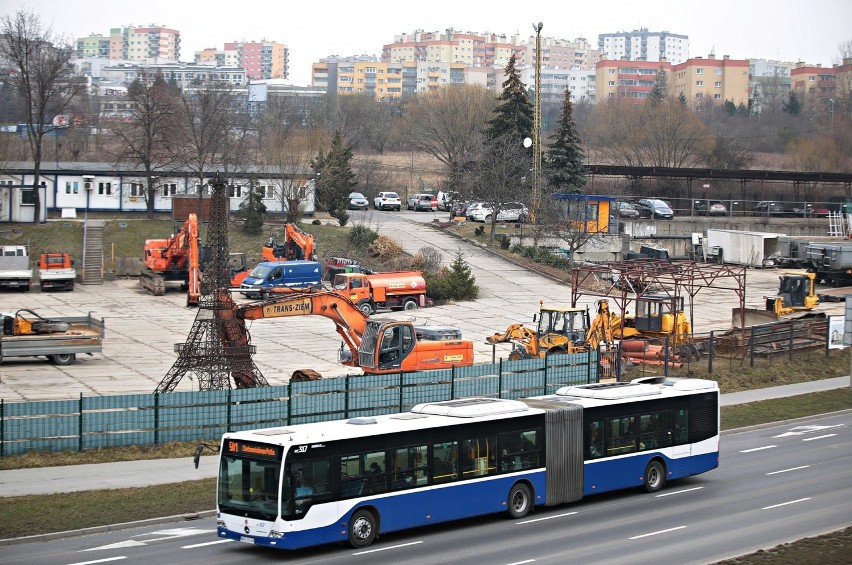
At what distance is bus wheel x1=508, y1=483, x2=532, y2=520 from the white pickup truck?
43.6 m

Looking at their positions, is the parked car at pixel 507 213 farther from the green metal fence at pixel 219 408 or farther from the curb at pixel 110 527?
the curb at pixel 110 527

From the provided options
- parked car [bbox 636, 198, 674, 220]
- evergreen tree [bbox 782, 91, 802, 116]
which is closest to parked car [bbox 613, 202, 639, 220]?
parked car [bbox 636, 198, 674, 220]

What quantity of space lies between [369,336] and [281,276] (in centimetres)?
2335

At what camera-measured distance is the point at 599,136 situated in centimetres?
13312

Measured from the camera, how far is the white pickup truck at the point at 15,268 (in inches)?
2312

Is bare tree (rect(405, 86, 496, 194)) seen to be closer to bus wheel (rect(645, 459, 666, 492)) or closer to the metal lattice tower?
the metal lattice tower

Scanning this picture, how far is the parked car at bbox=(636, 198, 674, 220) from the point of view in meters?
89.2

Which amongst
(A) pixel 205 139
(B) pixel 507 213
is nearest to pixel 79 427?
(B) pixel 507 213

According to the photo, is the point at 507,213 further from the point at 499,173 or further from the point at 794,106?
the point at 794,106

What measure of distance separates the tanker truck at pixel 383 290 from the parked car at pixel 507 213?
23.5 meters

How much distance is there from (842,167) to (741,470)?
10364cm

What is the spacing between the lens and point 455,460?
2152 centimetres

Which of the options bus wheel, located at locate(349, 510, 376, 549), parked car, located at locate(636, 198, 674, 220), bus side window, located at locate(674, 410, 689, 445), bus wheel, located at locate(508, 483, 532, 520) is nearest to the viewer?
bus wheel, located at locate(349, 510, 376, 549)

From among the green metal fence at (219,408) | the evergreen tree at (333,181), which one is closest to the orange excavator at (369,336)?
the green metal fence at (219,408)
